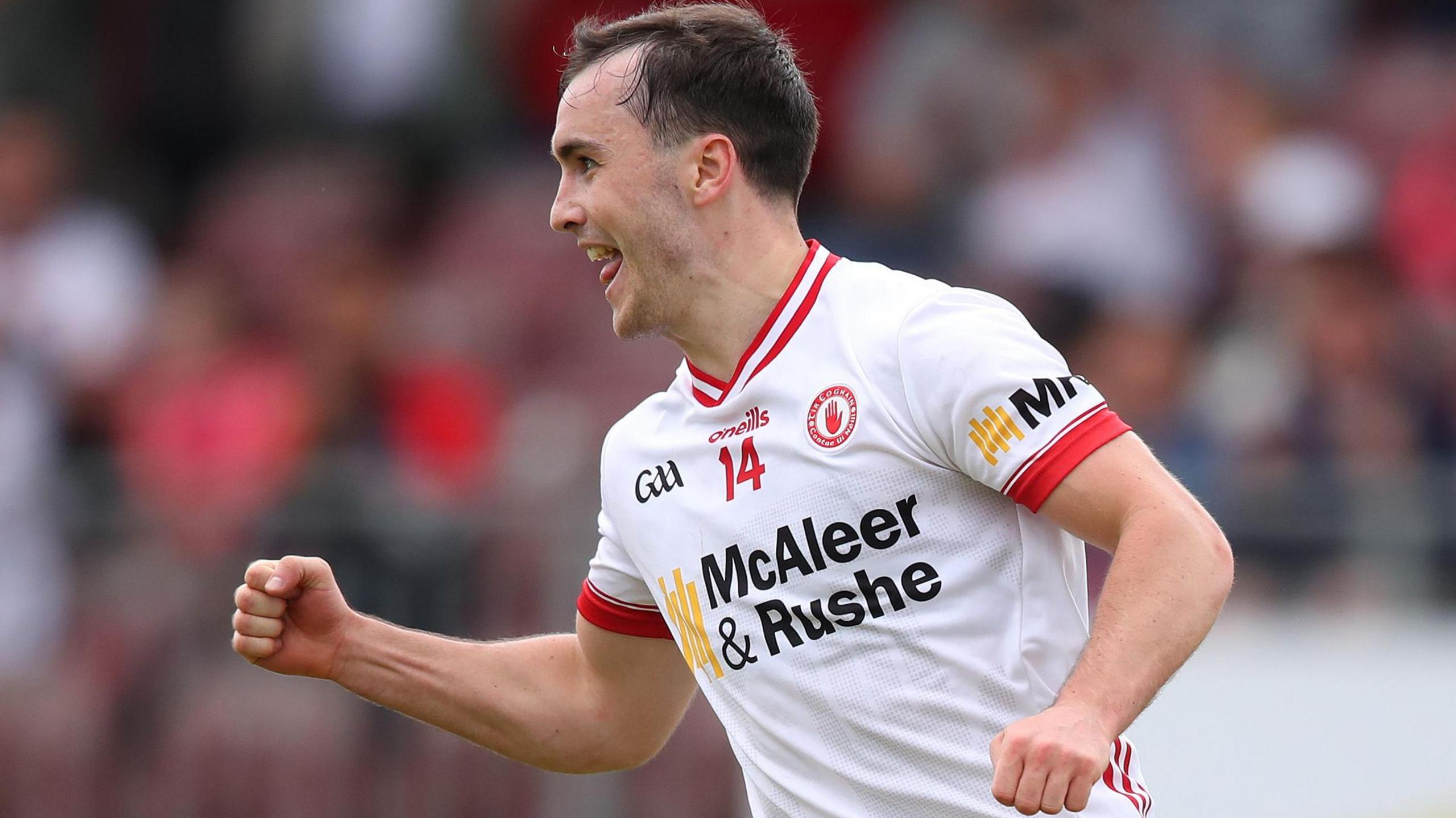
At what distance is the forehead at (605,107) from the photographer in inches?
161

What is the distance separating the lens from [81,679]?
8.86m

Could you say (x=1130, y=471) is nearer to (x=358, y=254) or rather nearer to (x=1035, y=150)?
(x=1035, y=150)

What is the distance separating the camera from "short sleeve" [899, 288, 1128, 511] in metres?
3.50

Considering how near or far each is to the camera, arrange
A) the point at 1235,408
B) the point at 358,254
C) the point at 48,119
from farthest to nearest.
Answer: the point at 48,119 → the point at 358,254 → the point at 1235,408

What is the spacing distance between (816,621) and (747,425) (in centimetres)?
42

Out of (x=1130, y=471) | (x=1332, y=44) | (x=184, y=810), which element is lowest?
(x=184, y=810)

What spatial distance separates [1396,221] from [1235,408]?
173 cm

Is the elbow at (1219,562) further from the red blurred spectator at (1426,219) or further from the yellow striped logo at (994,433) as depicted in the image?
the red blurred spectator at (1426,219)

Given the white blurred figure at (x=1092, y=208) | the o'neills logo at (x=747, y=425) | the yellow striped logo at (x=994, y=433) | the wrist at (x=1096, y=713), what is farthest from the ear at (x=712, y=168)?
the white blurred figure at (x=1092, y=208)

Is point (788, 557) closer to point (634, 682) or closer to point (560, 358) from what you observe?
point (634, 682)

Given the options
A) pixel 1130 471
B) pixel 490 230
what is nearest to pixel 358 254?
pixel 490 230

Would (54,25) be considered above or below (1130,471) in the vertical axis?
above

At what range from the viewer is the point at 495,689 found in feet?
14.3

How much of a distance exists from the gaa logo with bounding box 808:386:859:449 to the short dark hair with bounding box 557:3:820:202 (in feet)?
1.83
